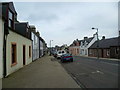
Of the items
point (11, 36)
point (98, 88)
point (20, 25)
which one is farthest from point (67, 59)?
point (98, 88)

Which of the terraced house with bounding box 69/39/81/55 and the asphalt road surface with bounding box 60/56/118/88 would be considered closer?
the asphalt road surface with bounding box 60/56/118/88

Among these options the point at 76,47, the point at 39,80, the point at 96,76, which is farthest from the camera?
the point at 76,47

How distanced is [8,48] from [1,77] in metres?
2.41

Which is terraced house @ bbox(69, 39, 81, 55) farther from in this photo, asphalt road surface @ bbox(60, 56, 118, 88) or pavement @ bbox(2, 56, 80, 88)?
pavement @ bbox(2, 56, 80, 88)

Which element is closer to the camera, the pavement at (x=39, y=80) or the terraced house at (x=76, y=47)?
the pavement at (x=39, y=80)

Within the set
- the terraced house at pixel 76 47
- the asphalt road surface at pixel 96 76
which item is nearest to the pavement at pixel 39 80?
the asphalt road surface at pixel 96 76

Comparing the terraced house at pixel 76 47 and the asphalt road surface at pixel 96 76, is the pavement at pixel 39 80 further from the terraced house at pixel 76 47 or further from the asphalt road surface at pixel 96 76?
the terraced house at pixel 76 47

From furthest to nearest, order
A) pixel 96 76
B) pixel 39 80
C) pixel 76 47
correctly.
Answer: pixel 76 47, pixel 96 76, pixel 39 80

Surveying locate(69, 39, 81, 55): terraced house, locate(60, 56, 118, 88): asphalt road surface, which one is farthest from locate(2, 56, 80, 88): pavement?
locate(69, 39, 81, 55): terraced house

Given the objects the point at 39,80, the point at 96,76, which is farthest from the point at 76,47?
the point at 39,80

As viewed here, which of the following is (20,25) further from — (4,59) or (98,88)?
(98,88)

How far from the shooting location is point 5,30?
985 cm

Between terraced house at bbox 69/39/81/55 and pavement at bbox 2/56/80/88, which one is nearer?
pavement at bbox 2/56/80/88

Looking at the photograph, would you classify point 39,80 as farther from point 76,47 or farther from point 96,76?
point 76,47
